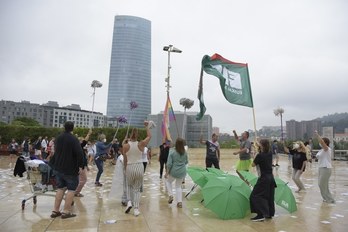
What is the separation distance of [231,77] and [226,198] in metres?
4.08

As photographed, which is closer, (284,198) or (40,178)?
(284,198)

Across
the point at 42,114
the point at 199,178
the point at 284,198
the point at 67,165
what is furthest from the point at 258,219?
the point at 42,114

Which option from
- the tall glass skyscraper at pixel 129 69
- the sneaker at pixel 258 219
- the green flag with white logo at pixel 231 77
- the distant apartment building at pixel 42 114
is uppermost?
the tall glass skyscraper at pixel 129 69

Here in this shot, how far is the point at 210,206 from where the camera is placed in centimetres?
615

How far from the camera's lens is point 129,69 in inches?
4461

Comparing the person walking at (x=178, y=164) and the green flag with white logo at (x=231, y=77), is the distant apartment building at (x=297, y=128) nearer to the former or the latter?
the green flag with white logo at (x=231, y=77)

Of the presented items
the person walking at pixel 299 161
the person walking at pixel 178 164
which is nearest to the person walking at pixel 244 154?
the person walking at pixel 299 161

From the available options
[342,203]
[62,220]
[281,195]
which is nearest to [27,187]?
[62,220]

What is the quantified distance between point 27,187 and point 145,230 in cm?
647

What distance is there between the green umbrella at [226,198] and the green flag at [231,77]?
10.1 feet

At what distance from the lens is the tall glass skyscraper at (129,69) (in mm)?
106562

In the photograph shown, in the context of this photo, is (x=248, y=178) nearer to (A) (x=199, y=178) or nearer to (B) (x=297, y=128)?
(A) (x=199, y=178)

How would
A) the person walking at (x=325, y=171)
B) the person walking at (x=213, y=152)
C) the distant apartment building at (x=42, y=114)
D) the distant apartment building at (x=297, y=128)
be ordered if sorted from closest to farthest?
the person walking at (x=325, y=171) → the person walking at (x=213, y=152) → the distant apartment building at (x=297, y=128) → the distant apartment building at (x=42, y=114)

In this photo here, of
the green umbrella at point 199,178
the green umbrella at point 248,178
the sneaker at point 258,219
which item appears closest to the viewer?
the sneaker at point 258,219
